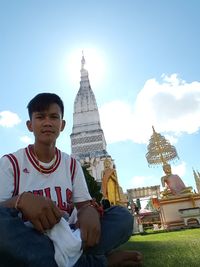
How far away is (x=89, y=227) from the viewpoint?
1324 mm

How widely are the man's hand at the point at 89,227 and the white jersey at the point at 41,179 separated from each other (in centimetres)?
22

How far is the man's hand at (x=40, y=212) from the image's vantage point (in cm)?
124

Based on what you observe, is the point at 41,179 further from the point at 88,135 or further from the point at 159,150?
the point at 88,135

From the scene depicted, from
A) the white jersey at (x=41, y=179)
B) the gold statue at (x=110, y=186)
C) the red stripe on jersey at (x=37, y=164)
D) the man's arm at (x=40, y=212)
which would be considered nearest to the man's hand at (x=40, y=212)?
the man's arm at (x=40, y=212)

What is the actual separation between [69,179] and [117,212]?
1.11ft

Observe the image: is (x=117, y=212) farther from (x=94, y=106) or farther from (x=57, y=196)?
(x=94, y=106)

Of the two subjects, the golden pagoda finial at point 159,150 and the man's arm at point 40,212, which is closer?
the man's arm at point 40,212

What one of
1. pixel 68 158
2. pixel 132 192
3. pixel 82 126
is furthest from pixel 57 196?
pixel 82 126

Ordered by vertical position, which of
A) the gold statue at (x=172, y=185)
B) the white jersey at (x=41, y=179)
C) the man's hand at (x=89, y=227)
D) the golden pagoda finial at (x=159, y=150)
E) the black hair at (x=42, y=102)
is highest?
the golden pagoda finial at (x=159, y=150)

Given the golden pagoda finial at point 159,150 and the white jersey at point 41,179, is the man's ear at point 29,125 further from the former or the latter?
the golden pagoda finial at point 159,150

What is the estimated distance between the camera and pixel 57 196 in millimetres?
1569

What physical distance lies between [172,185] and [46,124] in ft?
38.5

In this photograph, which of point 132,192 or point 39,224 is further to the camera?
point 132,192

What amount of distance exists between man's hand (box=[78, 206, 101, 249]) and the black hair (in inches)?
24.5
